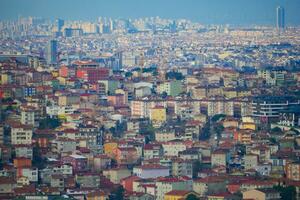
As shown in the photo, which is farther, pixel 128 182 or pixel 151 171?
pixel 151 171

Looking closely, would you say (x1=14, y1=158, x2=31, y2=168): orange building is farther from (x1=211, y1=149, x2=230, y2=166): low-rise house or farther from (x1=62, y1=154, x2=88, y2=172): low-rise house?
(x1=211, y1=149, x2=230, y2=166): low-rise house

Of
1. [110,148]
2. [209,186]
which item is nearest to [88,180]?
[209,186]

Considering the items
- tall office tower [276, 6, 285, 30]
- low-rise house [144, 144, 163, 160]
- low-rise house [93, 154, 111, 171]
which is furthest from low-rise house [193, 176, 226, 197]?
tall office tower [276, 6, 285, 30]

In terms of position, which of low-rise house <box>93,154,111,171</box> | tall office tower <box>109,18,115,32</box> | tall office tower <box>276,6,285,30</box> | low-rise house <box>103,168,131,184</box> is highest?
tall office tower <box>109,18,115,32</box>

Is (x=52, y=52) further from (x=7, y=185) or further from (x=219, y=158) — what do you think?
(x=7, y=185)

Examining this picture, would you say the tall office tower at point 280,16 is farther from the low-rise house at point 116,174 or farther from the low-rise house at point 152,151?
the low-rise house at point 116,174

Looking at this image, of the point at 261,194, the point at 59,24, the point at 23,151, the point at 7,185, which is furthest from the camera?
the point at 59,24

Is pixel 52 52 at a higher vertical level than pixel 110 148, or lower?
higher

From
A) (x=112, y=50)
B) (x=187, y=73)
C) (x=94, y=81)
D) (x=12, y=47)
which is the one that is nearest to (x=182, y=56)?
(x=112, y=50)

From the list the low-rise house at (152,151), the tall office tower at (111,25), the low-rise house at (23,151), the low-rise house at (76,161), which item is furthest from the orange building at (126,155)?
the tall office tower at (111,25)
